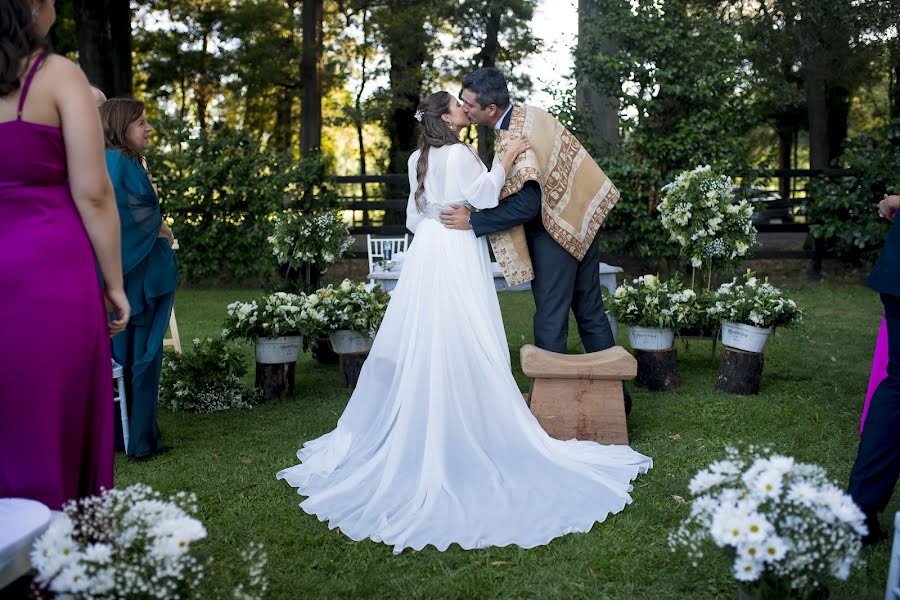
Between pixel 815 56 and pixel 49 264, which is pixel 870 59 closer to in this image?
pixel 815 56

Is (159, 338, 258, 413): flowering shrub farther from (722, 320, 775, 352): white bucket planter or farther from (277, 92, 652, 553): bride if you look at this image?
(722, 320, 775, 352): white bucket planter

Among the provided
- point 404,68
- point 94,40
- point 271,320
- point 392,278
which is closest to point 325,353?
point 392,278

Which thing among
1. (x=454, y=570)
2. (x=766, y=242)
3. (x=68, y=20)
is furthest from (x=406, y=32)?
(x=454, y=570)

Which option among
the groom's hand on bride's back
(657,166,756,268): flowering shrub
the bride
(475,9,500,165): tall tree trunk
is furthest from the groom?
(475,9,500,165): tall tree trunk

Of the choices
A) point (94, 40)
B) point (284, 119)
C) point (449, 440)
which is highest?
point (94, 40)

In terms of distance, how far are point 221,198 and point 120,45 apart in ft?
13.0

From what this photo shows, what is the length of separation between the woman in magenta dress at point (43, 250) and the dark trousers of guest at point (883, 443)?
2.79 meters

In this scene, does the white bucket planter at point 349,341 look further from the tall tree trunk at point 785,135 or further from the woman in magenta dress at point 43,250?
the tall tree trunk at point 785,135

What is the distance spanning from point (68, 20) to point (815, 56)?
48.1ft

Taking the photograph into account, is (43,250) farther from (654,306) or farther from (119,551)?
(654,306)

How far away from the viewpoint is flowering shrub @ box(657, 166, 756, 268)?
666 centimetres

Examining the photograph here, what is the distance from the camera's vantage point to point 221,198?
12.1 metres

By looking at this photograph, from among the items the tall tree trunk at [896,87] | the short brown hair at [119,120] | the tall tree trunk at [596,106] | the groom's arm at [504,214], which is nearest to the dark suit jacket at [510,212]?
the groom's arm at [504,214]

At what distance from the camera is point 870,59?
15.7 meters
